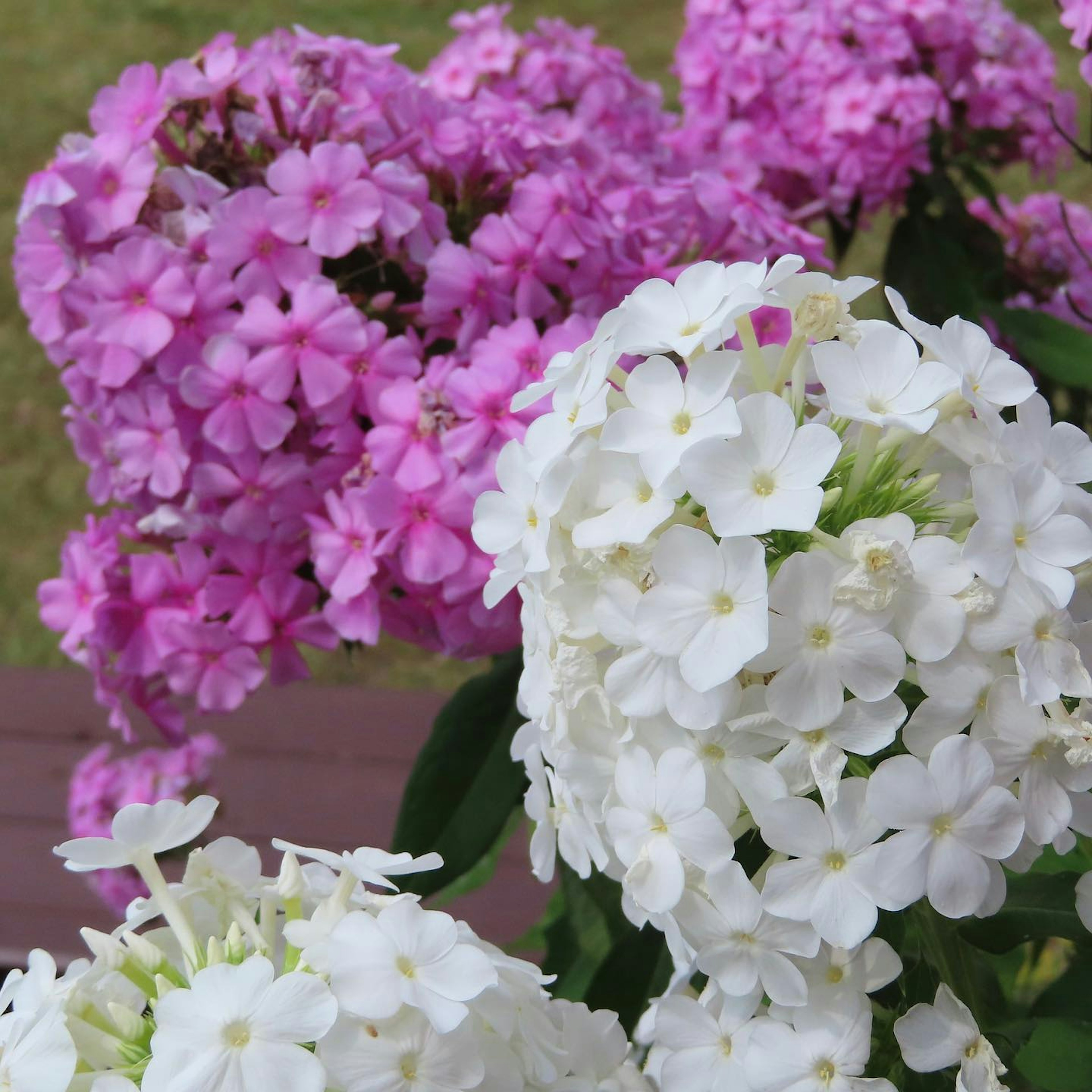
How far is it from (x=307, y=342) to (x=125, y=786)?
699mm

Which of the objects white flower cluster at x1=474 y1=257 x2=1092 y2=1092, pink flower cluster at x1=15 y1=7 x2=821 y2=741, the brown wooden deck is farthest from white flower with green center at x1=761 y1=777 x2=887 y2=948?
the brown wooden deck

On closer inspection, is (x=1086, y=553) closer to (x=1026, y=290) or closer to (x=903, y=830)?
(x=903, y=830)

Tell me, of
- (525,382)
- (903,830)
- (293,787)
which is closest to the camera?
(903,830)

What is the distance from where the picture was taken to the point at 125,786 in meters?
1.32

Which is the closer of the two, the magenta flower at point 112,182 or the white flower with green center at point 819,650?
the white flower with green center at point 819,650

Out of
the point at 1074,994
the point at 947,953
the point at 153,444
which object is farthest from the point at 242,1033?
the point at 153,444

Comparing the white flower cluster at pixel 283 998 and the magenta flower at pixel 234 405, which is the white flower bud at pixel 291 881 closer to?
the white flower cluster at pixel 283 998

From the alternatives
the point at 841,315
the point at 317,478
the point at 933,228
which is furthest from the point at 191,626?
the point at 933,228

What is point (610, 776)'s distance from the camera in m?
0.50

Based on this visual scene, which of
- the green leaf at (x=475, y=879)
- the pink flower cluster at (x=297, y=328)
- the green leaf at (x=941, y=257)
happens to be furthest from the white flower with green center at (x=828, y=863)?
the green leaf at (x=941, y=257)

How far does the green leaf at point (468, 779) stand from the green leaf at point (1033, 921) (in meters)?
0.38

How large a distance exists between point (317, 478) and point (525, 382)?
0.49 ft

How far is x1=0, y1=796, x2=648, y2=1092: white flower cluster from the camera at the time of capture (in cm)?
39

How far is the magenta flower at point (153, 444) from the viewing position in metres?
0.81
